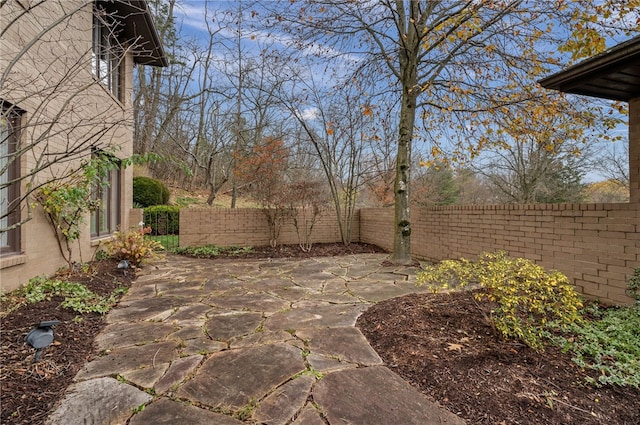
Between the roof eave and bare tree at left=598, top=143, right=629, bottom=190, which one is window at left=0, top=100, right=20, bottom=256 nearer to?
the roof eave

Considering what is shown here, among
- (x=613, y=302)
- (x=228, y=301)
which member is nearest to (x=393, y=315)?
(x=228, y=301)

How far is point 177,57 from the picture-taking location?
41.7ft

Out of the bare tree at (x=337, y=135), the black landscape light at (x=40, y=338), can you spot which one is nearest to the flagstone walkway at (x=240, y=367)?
the black landscape light at (x=40, y=338)

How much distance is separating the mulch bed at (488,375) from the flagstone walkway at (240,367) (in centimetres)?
17

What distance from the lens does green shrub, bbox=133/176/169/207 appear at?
11.5 metres

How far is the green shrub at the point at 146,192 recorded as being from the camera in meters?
11.5

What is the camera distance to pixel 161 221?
9.59 m

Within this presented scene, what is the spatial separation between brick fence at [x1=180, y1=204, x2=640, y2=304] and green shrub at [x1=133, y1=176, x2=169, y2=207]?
4.23 m

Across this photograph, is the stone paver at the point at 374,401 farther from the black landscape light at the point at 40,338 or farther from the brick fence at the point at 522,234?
the brick fence at the point at 522,234

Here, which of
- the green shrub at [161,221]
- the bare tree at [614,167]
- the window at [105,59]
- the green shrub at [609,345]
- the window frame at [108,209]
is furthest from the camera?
the bare tree at [614,167]

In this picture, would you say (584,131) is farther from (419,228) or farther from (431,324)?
(431,324)

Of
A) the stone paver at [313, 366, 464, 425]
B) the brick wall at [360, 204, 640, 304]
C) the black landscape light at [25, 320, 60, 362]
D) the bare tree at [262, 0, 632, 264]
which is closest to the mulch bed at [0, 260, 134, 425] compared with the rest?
the black landscape light at [25, 320, 60, 362]

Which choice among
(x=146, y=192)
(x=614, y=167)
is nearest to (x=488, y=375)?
(x=146, y=192)

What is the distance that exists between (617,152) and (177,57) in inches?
693
